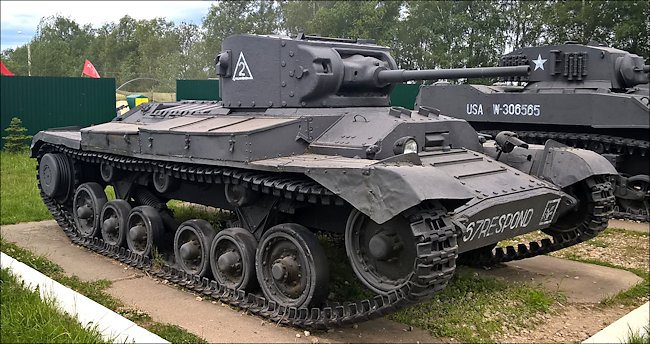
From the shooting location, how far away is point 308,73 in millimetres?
7098

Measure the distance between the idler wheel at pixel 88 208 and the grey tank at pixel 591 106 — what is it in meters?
7.21

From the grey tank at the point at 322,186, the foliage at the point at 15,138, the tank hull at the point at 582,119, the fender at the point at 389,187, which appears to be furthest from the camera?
the foliage at the point at 15,138

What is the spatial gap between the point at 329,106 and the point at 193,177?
1623 mm

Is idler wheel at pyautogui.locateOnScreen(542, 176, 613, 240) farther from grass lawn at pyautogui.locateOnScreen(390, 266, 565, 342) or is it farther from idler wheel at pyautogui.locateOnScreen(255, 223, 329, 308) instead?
idler wheel at pyautogui.locateOnScreen(255, 223, 329, 308)

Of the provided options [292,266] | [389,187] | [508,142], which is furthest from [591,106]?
[389,187]

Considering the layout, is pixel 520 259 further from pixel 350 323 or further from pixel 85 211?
pixel 85 211

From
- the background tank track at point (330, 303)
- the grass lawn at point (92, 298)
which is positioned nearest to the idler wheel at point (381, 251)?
the background tank track at point (330, 303)

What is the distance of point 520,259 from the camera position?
319 inches

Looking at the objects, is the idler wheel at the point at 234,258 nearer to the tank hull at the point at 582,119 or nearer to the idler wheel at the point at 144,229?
the idler wheel at the point at 144,229

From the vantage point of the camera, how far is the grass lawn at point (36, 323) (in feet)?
15.7

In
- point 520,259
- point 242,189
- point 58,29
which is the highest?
point 58,29

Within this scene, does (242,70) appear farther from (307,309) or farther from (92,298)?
(307,309)

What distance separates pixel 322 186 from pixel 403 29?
1512 cm

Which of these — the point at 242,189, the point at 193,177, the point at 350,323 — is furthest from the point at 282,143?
the point at 350,323
